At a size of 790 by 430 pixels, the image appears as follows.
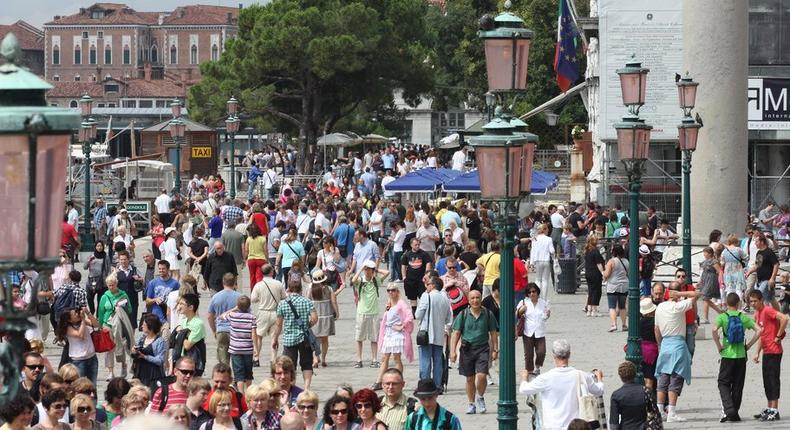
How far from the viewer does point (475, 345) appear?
17.1 metres

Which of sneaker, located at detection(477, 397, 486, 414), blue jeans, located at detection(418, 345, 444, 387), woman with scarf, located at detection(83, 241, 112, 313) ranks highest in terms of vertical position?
woman with scarf, located at detection(83, 241, 112, 313)

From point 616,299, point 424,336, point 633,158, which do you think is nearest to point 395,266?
point 616,299

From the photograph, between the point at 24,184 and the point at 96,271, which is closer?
the point at 24,184

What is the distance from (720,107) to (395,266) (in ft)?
21.3

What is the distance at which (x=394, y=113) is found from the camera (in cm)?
9425

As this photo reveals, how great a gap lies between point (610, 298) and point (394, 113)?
70175 millimetres

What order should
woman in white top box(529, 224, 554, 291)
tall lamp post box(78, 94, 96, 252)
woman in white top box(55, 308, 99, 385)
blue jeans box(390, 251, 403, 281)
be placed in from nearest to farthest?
woman in white top box(55, 308, 99, 385), woman in white top box(529, 224, 554, 291), blue jeans box(390, 251, 403, 281), tall lamp post box(78, 94, 96, 252)

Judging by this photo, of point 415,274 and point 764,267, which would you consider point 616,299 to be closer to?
point 764,267

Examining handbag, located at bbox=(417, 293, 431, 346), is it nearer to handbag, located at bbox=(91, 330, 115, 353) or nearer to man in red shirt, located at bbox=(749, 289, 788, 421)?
handbag, located at bbox=(91, 330, 115, 353)

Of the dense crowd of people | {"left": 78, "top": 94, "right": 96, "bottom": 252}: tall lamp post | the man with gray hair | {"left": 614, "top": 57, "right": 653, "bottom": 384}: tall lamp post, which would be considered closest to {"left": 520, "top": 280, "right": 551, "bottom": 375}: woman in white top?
the dense crowd of people

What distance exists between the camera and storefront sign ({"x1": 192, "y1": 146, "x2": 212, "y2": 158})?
214ft

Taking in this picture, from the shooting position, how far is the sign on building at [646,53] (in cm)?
4316

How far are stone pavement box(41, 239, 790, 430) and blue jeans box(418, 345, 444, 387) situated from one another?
35 centimetres

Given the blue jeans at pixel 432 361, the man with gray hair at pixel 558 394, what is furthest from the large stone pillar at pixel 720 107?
the man with gray hair at pixel 558 394
